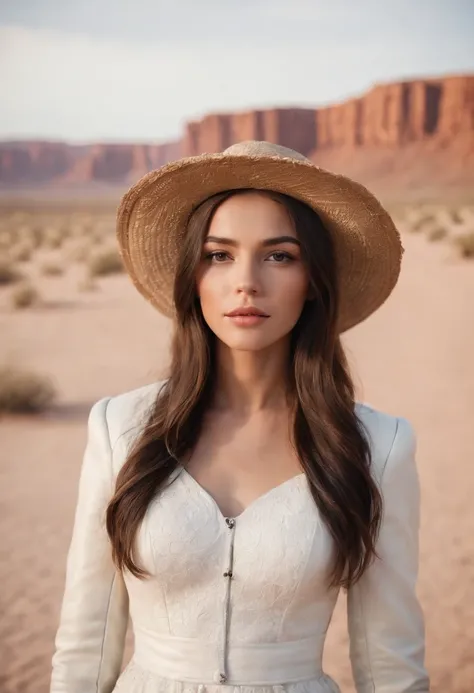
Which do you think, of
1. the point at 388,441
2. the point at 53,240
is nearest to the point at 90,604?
the point at 388,441

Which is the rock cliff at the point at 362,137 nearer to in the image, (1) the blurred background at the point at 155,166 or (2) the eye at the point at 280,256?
(1) the blurred background at the point at 155,166

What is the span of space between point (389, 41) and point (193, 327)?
34.2 meters

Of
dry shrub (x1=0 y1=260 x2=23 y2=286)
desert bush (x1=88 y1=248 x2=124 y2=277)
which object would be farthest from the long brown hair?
dry shrub (x1=0 y1=260 x2=23 y2=286)

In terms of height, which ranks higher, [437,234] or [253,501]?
[437,234]

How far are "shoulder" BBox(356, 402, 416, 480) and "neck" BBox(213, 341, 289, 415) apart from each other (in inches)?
7.3

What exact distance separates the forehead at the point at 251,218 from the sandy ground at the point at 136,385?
940mm

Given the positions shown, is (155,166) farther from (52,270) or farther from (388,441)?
(388,441)

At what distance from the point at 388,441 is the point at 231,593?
0.41 m

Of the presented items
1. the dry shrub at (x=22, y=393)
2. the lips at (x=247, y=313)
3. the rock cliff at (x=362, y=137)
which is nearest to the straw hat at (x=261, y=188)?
the lips at (x=247, y=313)

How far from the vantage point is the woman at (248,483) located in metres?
1.56

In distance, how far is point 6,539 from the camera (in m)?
5.95

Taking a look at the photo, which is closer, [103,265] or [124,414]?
[124,414]

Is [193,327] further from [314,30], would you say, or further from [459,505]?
[314,30]

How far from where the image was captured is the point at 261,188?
169 cm
